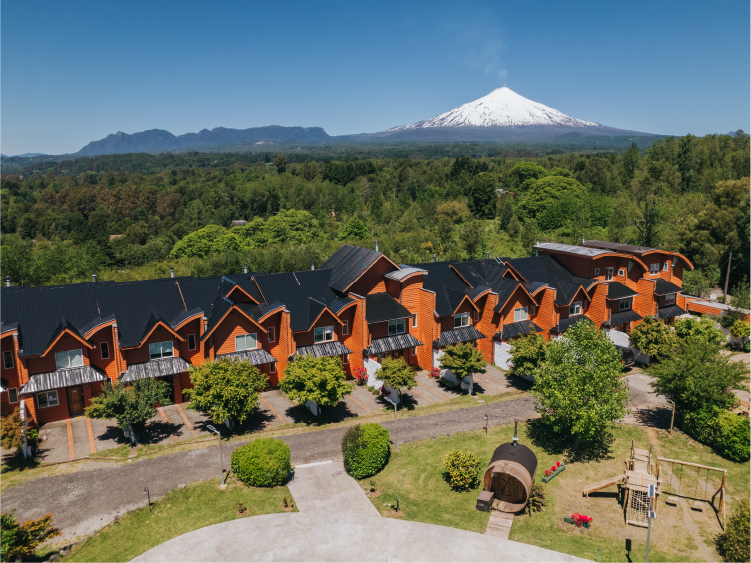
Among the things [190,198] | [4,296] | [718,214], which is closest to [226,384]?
[4,296]

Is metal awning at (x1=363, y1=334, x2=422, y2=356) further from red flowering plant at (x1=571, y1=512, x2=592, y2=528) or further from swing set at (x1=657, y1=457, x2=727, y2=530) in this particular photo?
swing set at (x1=657, y1=457, x2=727, y2=530)

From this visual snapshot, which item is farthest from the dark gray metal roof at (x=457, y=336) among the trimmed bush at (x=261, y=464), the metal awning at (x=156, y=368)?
the metal awning at (x=156, y=368)

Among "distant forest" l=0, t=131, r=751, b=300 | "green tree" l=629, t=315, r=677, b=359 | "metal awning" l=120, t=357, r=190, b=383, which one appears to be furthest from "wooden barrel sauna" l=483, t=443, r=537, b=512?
"distant forest" l=0, t=131, r=751, b=300

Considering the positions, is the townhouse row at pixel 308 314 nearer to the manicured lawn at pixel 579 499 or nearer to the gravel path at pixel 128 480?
the gravel path at pixel 128 480

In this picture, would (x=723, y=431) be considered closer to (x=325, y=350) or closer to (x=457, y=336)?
(x=457, y=336)

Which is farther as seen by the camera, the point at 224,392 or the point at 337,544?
the point at 224,392

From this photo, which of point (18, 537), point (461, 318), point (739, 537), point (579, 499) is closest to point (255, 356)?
point (461, 318)
